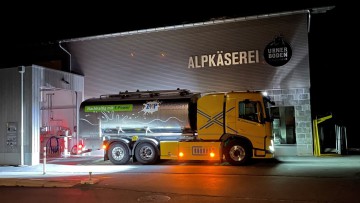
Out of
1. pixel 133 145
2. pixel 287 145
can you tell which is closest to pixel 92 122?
pixel 133 145

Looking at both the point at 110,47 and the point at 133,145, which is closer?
the point at 133,145

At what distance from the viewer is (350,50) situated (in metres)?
25.8

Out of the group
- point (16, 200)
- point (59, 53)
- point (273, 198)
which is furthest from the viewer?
point (59, 53)

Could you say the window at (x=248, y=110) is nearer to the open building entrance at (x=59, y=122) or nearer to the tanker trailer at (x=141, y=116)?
the tanker trailer at (x=141, y=116)

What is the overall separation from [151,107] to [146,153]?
81.9 inches

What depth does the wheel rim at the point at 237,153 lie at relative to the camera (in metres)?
16.1

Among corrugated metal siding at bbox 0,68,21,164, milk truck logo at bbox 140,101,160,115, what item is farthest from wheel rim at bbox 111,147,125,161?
corrugated metal siding at bbox 0,68,21,164

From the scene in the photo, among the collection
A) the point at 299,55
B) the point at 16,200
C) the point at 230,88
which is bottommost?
the point at 16,200

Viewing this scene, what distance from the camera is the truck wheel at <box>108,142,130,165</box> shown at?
58.4 feet

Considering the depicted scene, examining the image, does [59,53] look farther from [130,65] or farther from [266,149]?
[266,149]

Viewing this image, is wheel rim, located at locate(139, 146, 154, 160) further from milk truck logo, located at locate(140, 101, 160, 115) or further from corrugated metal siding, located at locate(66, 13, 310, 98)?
corrugated metal siding, located at locate(66, 13, 310, 98)

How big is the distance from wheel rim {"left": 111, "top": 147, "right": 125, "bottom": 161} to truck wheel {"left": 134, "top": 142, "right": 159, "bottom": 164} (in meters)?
0.65

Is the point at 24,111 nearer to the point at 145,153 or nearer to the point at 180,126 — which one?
the point at 145,153

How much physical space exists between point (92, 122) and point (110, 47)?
6.28 m
